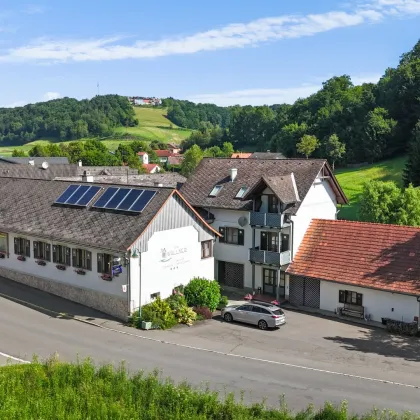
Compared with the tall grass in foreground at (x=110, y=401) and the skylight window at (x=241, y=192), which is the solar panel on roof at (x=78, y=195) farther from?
the tall grass in foreground at (x=110, y=401)

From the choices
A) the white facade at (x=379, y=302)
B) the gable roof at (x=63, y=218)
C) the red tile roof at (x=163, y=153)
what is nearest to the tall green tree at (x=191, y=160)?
the red tile roof at (x=163, y=153)

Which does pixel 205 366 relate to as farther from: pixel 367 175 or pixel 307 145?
pixel 307 145

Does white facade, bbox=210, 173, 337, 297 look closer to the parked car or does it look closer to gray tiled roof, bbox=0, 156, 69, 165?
the parked car

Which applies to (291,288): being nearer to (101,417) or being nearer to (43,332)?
(43,332)

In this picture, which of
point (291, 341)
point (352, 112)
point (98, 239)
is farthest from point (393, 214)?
point (352, 112)

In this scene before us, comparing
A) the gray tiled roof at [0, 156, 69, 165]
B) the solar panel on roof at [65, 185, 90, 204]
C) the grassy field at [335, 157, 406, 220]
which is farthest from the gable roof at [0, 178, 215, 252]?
the gray tiled roof at [0, 156, 69, 165]

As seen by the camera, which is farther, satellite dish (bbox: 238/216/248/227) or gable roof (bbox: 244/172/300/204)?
satellite dish (bbox: 238/216/248/227)

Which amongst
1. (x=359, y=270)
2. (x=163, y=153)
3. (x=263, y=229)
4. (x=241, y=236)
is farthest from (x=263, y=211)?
(x=163, y=153)
